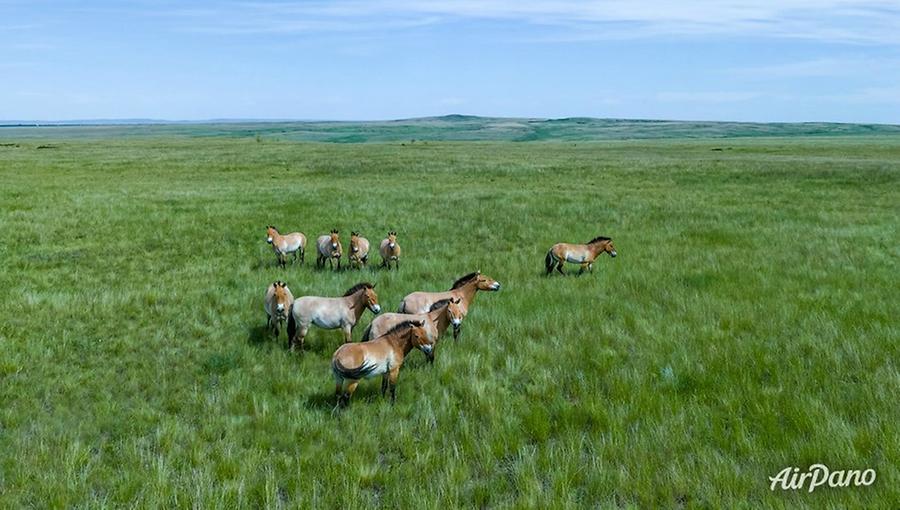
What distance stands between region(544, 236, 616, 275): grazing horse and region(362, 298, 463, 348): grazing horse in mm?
6131

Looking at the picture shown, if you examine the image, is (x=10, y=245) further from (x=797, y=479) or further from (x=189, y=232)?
(x=797, y=479)

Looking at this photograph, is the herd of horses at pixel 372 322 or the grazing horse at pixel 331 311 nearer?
the herd of horses at pixel 372 322

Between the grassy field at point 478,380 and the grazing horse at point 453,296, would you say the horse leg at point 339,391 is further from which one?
the grazing horse at point 453,296

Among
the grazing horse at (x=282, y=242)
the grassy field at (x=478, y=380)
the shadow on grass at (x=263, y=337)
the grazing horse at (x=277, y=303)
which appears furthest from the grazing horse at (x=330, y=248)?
the grazing horse at (x=277, y=303)

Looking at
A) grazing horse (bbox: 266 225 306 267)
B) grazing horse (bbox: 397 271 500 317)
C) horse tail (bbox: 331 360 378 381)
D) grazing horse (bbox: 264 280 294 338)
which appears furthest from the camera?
grazing horse (bbox: 266 225 306 267)

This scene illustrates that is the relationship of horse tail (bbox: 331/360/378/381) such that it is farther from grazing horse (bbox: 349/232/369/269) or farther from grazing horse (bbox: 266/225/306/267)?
grazing horse (bbox: 266/225/306/267)

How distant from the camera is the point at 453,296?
34.7 ft

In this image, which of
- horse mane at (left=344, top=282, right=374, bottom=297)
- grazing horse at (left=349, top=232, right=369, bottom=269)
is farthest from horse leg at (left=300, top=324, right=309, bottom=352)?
grazing horse at (left=349, top=232, right=369, bottom=269)

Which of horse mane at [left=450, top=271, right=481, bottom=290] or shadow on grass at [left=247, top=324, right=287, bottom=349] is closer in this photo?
shadow on grass at [left=247, top=324, right=287, bottom=349]

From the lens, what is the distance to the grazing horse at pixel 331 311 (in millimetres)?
9531

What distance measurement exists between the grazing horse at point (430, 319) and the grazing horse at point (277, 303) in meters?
1.68

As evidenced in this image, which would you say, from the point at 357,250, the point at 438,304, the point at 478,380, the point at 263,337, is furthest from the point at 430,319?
the point at 357,250

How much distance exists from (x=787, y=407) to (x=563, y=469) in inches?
119

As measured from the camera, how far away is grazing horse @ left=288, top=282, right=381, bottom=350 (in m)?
9.53
